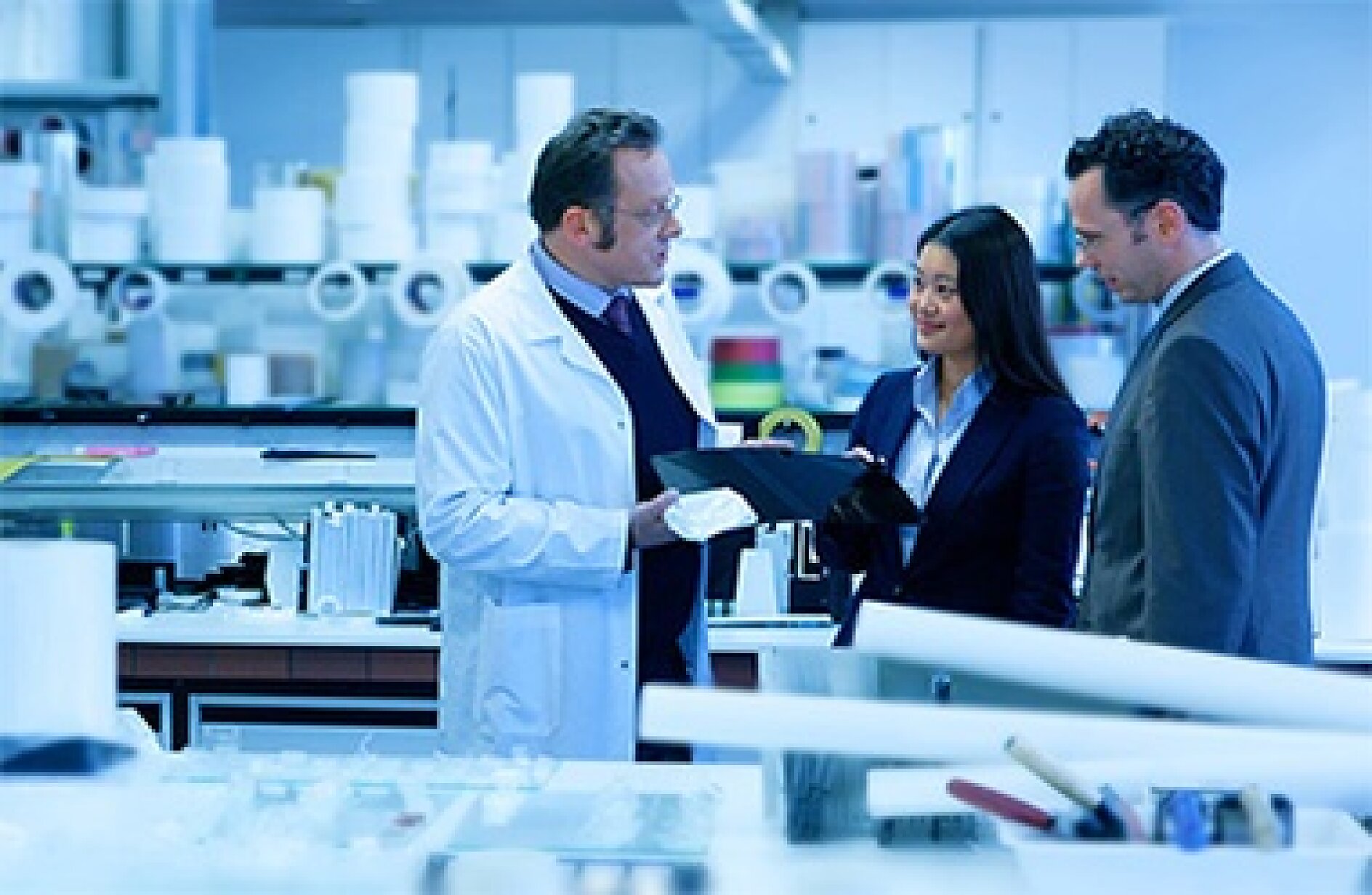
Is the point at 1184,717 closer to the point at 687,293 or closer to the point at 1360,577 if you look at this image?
the point at 1360,577

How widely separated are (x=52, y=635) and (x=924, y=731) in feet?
2.82

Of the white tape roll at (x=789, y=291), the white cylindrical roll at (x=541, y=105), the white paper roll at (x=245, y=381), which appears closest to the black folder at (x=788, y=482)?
the white tape roll at (x=789, y=291)

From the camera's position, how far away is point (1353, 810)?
199 centimetres

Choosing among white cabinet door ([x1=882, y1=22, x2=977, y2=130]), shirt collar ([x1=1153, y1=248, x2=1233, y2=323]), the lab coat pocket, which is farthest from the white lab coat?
white cabinet door ([x1=882, y1=22, x2=977, y2=130])

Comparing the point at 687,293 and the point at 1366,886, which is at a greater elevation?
the point at 687,293

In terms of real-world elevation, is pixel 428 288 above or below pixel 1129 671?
above

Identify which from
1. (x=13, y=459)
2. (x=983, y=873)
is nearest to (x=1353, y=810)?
(x=983, y=873)

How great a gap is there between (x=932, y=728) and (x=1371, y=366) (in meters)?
6.00

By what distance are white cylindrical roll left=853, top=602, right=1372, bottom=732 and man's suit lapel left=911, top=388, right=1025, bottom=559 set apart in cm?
101

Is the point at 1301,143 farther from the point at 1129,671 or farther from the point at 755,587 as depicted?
the point at 1129,671

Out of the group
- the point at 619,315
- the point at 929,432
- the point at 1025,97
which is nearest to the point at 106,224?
the point at 1025,97

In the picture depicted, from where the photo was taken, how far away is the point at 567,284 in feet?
10.5

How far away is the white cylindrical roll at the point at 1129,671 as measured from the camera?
6.42 feet

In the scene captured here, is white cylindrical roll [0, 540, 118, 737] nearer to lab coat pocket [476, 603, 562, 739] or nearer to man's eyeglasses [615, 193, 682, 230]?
lab coat pocket [476, 603, 562, 739]
